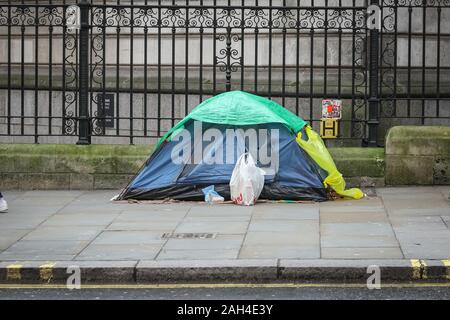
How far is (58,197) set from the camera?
12.8m

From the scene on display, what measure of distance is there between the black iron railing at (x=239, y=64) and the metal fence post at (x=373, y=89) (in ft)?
0.04

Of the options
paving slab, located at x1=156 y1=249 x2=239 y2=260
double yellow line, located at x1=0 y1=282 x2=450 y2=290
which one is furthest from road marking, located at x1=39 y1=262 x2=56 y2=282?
paving slab, located at x1=156 y1=249 x2=239 y2=260

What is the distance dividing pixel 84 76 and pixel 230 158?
2.71m

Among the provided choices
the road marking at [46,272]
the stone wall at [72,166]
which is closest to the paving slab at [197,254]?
the road marking at [46,272]

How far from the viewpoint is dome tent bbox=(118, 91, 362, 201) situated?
12.1 metres

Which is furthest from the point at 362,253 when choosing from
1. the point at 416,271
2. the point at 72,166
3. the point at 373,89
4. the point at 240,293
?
the point at 72,166

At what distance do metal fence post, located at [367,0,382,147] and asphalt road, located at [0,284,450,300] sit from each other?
560cm

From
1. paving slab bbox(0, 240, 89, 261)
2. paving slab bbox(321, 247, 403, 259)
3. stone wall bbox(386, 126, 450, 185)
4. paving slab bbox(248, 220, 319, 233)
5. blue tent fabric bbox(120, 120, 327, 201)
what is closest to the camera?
paving slab bbox(321, 247, 403, 259)

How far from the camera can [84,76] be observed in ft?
44.8

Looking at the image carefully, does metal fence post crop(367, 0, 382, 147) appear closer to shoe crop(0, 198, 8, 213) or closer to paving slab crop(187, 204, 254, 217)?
paving slab crop(187, 204, 254, 217)

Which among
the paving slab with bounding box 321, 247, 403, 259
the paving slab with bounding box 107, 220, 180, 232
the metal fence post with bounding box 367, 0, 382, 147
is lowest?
the paving slab with bounding box 321, 247, 403, 259

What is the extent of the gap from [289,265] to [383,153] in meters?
5.04
